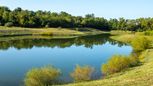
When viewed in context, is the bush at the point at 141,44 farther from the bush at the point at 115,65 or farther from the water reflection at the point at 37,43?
the bush at the point at 115,65

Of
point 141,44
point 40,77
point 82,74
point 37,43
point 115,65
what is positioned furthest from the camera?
point 37,43

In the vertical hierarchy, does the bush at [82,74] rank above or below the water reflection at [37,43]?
above

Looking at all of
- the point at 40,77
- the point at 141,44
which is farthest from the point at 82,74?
the point at 141,44

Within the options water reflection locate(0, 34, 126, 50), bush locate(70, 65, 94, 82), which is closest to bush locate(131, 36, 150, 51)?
water reflection locate(0, 34, 126, 50)

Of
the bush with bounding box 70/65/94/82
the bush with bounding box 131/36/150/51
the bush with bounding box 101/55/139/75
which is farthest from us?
the bush with bounding box 131/36/150/51

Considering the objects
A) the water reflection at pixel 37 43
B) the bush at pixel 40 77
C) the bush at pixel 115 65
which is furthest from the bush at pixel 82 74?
the water reflection at pixel 37 43

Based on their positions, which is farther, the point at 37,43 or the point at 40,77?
the point at 37,43

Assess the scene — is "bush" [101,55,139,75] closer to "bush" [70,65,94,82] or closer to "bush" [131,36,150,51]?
"bush" [70,65,94,82]

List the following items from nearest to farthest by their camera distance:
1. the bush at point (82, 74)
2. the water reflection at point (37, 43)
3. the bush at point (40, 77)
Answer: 1. the bush at point (40, 77)
2. the bush at point (82, 74)
3. the water reflection at point (37, 43)

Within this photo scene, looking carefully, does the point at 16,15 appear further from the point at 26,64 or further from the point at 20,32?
the point at 26,64

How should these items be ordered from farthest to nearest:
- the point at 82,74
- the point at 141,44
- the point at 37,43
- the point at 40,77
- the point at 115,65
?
the point at 37,43 < the point at 141,44 < the point at 115,65 < the point at 82,74 < the point at 40,77

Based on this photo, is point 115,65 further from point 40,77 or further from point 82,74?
point 40,77

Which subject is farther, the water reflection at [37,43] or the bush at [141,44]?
the water reflection at [37,43]

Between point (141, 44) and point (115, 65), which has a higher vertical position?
point (115, 65)
